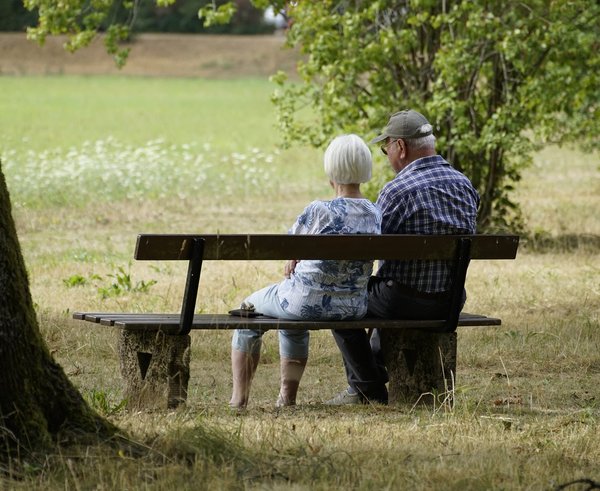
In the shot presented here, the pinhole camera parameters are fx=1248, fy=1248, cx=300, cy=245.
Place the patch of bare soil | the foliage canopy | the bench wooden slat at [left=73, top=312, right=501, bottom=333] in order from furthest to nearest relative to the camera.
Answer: the patch of bare soil, the foliage canopy, the bench wooden slat at [left=73, top=312, right=501, bottom=333]

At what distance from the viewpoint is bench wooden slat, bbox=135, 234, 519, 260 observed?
569cm

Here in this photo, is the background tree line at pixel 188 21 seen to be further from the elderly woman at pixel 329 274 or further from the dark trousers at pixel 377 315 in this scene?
the elderly woman at pixel 329 274

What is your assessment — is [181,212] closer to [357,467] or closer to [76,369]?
[76,369]

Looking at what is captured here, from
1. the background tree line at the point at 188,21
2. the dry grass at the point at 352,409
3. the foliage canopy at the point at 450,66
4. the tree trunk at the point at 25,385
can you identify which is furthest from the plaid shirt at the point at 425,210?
the background tree line at the point at 188,21

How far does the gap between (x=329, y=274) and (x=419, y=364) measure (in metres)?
0.76

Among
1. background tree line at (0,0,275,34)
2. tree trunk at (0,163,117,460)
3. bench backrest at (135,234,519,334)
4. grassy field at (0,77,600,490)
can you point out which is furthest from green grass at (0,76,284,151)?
tree trunk at (0,163,117,460)

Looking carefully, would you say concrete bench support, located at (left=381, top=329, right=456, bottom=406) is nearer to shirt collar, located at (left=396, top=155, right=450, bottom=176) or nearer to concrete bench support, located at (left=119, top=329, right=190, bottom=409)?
shirt collar, located at (left=396, top=155, right=450, bottom=176)

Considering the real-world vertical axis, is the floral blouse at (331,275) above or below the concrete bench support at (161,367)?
above

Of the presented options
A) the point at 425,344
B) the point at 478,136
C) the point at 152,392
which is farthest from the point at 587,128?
the point at 152,392

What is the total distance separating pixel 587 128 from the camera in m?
14.1

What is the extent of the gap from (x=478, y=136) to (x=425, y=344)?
24.2 ft

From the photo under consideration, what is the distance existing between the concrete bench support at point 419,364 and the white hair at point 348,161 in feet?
3.04

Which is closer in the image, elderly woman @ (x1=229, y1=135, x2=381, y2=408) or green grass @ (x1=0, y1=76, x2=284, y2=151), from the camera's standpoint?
elderly woman @ (x1=229, y1=135, x2=381, y2=408)

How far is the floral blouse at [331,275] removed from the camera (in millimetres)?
6152
